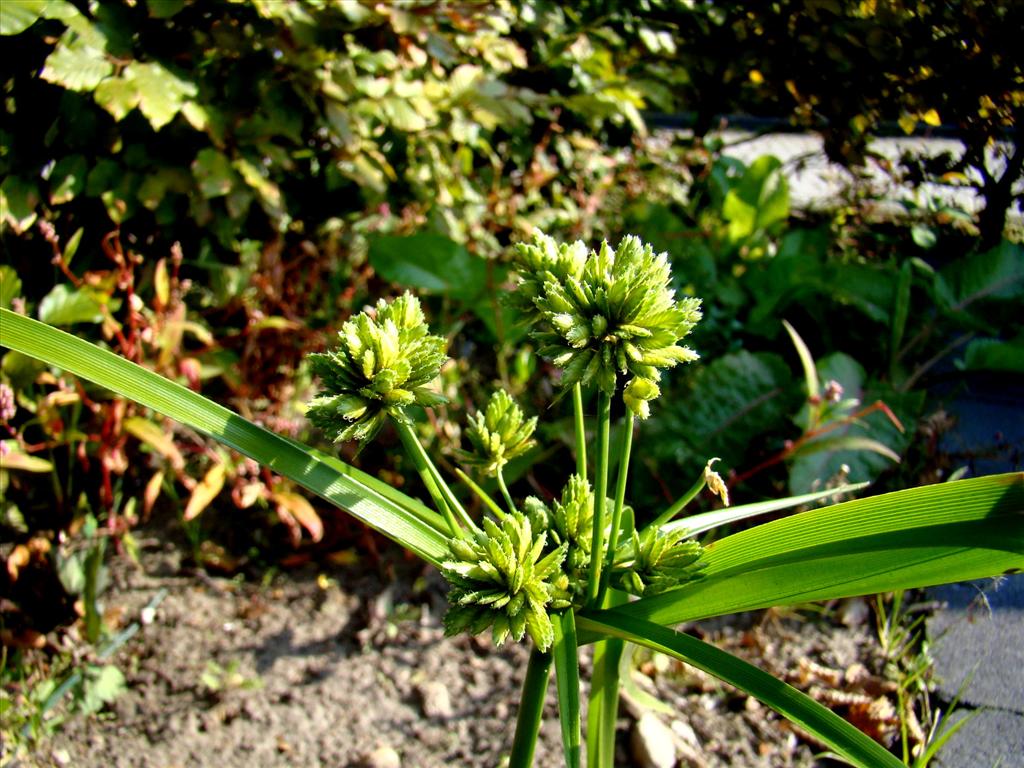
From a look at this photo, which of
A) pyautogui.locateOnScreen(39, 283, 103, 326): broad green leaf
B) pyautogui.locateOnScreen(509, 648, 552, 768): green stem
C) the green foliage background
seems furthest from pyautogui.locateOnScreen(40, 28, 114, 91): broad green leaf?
pyautogui.locateOnScreen(509, 648, 552, 768): green stem

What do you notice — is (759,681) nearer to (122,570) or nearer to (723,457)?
(723,457)

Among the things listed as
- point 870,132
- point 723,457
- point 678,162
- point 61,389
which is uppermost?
point 678,162

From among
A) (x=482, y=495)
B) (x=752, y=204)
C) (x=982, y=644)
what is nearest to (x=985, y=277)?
(x=752, y=204)

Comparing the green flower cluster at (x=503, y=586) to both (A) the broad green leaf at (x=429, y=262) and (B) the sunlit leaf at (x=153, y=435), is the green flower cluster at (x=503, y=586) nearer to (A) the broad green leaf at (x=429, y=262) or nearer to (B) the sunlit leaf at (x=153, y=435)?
(B) the sunlit leaf at (x=153, y=435)

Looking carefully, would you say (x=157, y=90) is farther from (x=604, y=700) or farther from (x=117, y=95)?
(x=604, y=700)

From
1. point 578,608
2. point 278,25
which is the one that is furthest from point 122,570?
point 578,608

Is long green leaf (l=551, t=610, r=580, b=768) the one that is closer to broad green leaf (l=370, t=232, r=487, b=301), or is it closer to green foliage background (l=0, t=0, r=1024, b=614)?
green foliage background (l=0, t=0, r=1024, b=614)
